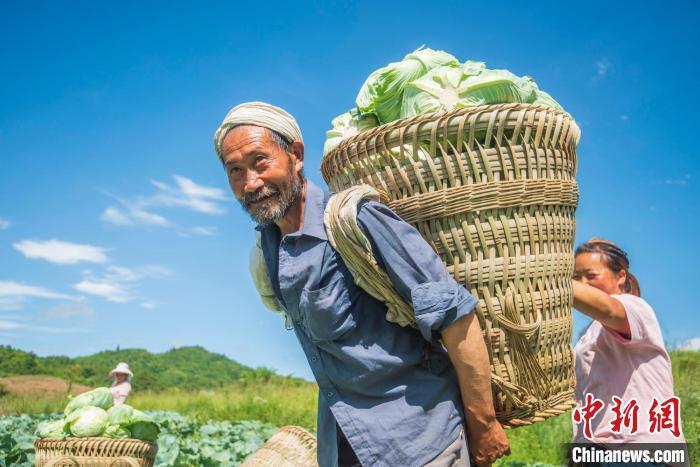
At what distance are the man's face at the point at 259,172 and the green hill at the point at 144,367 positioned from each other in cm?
1854

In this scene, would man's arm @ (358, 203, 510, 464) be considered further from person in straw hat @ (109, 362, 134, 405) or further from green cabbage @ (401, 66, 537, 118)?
person in straw hat @ (109, 362, 134, 405)

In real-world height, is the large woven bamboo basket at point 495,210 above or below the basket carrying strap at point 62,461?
above

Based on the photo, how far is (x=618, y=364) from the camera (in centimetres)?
309

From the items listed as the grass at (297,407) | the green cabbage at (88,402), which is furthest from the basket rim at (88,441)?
the grass at (297,407)

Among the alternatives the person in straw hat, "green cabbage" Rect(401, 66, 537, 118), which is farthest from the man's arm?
the person in straw hat

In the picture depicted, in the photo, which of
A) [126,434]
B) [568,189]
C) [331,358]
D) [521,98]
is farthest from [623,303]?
[126,434]

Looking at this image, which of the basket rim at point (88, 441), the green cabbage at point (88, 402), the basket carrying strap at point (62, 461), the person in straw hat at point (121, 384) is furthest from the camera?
the person in straw hat at point (121, 384)

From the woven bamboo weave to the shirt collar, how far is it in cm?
170

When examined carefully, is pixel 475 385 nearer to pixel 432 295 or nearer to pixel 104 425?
pixel 432 295

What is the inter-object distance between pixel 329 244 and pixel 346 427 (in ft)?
1.98

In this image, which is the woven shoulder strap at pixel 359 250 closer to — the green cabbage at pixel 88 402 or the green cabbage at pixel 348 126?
the green cabbage at pixel 348 126

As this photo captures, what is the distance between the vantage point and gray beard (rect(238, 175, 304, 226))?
6.65 feet

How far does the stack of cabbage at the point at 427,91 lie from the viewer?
2.03m

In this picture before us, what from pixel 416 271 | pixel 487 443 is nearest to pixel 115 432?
pixel 487 443
